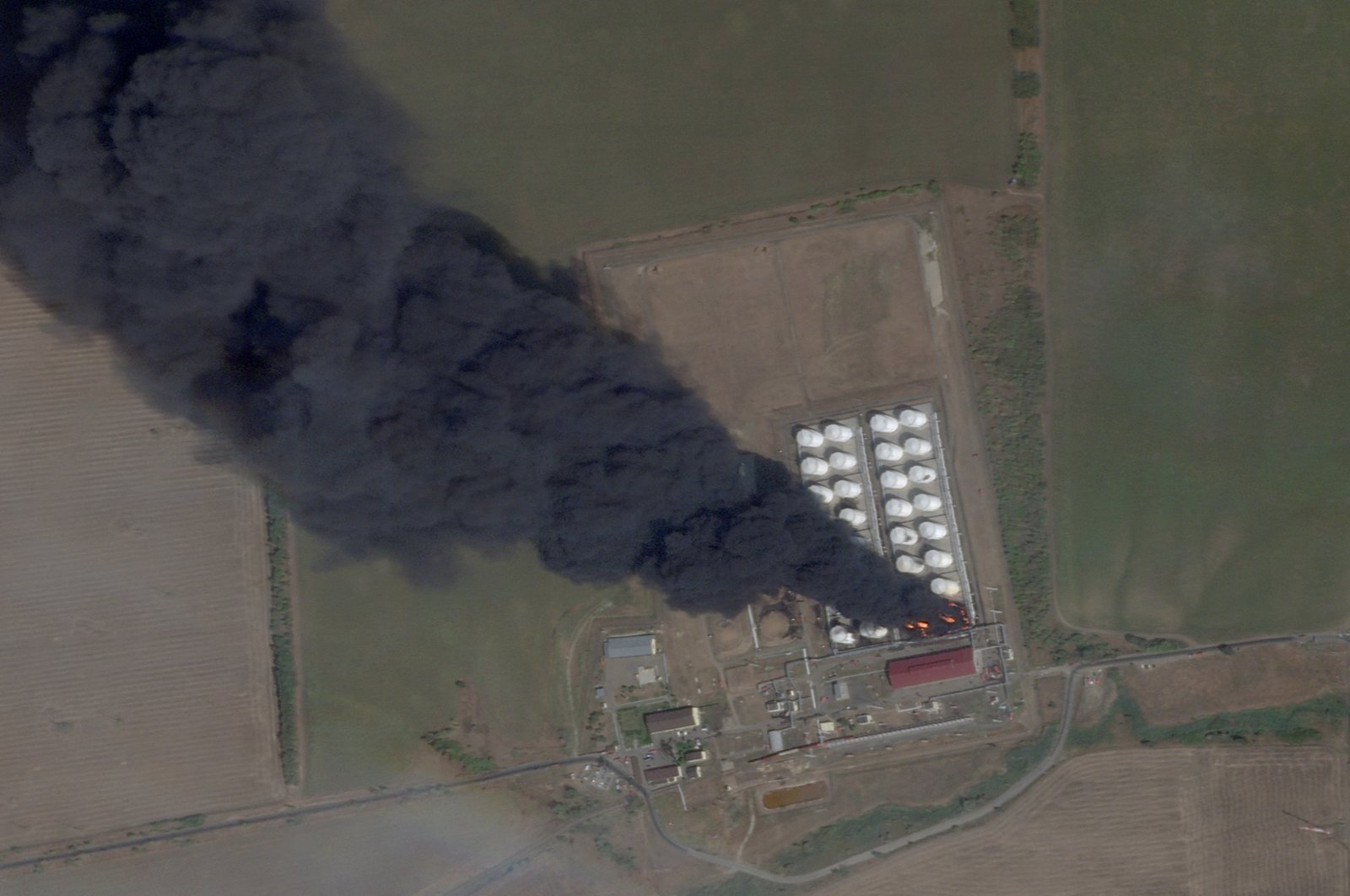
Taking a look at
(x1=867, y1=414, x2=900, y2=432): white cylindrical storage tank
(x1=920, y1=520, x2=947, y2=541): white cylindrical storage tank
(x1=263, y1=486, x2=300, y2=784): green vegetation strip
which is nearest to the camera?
(x1=867, y1=414, x2=900, y2=432): white cylindrical storage tank

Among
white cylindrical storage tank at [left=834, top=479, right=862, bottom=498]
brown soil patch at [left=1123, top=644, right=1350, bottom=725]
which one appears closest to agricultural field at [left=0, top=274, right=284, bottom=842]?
white cylindrical storage tank at [left=834, top=479, right=862, bottom=498]

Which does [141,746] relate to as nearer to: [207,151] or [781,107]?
[207,151]

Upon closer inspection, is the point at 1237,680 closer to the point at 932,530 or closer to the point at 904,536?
the point at 932,530

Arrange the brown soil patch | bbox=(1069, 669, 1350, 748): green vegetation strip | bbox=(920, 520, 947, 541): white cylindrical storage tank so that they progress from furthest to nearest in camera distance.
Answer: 1. bbox=(1069, 669, 1350, 748): green vegetation strip
2. the brown soil patch
3. bbox=(920, 520, 947, 541): white cylindrical storage tank

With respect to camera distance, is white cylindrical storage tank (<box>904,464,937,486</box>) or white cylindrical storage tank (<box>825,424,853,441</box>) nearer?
white cylindrical storage tank (<box>825,424,853,441</box>)

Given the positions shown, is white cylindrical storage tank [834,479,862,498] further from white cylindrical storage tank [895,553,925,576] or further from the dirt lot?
the dirt lot

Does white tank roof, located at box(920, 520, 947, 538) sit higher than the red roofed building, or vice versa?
white tank roof, located at box(920, 520, 947, 538)
